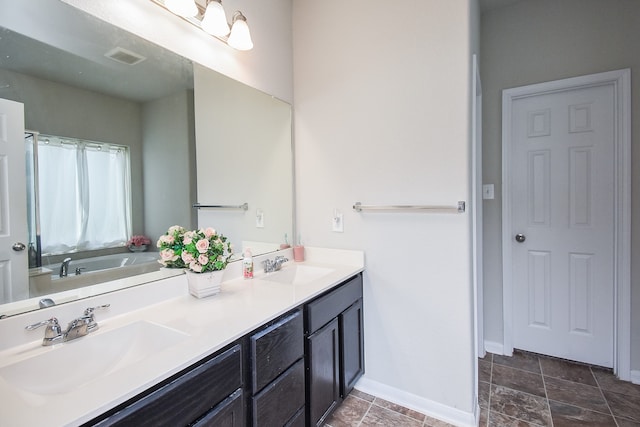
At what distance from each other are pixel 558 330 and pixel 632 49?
1989mm

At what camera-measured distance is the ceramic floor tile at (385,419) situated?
165 cm

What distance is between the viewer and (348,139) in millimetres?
1932

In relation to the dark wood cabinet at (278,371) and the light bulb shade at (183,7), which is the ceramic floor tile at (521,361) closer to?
the dark wood cabinet at (278,371)

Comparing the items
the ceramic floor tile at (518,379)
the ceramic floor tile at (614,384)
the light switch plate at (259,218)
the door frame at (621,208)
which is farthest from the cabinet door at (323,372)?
the door frame at (621,208)

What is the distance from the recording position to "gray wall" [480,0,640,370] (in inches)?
78.3

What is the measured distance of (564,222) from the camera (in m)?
2.24

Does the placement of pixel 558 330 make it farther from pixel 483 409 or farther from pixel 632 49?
pixel 632 49

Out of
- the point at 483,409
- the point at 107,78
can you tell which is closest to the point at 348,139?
the point at 107,78

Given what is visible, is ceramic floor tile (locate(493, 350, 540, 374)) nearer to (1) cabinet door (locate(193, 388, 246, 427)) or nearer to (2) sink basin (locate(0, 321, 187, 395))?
(1) cabinet door (locate(193, 388, 246, 427))

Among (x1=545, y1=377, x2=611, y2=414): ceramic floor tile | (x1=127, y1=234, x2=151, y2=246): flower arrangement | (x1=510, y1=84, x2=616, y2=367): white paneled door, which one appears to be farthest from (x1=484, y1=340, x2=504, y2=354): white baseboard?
(x1=127, y1=234, x2=151, y2=246): flower arrangement

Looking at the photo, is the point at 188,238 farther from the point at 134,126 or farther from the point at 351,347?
the point at 351,347

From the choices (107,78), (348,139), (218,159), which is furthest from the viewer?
(348,139)

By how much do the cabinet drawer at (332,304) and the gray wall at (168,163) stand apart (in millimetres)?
729

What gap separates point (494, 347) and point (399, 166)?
5.76 ft
